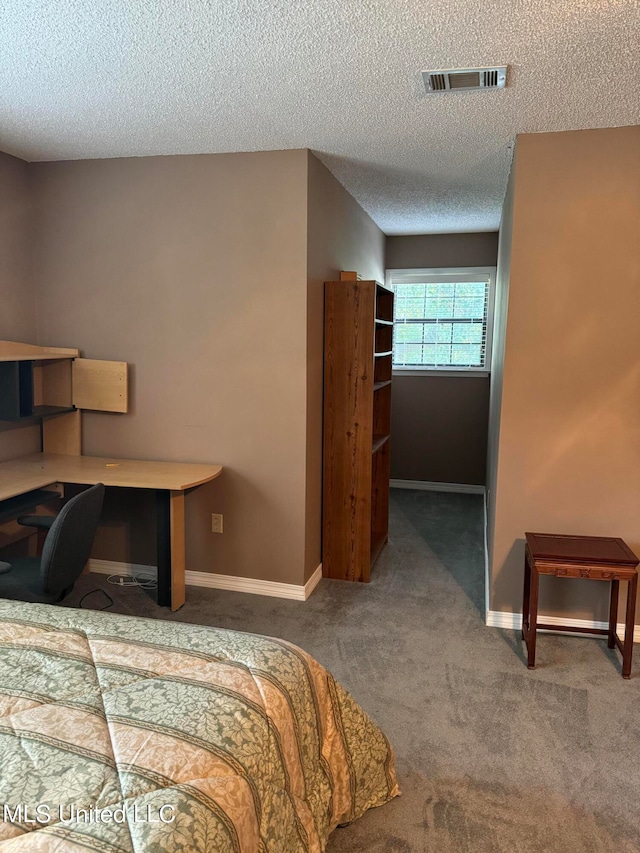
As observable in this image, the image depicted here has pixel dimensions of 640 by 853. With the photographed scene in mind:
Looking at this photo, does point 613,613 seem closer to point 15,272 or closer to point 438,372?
point 438,372

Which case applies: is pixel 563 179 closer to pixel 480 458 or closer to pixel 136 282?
pixel 136 282

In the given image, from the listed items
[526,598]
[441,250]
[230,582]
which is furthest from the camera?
[441,250]

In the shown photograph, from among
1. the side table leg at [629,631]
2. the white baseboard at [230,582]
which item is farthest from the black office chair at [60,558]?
the side table leg at [629,631]

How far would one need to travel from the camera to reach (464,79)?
2385mm

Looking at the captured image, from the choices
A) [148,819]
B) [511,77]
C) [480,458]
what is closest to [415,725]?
[148,819]

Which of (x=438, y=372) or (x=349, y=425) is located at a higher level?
(x=438, y=372)

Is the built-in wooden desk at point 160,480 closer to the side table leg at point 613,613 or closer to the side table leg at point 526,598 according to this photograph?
the side table leg at point 526,598

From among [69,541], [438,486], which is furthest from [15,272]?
[438,486]

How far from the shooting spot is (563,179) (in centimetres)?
297

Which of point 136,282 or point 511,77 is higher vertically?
point 511,77

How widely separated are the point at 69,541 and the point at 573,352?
244 centimetres

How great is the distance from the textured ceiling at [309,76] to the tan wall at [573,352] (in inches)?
8.0

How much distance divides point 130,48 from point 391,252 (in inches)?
164

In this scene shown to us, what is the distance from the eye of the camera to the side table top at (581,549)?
275cm
